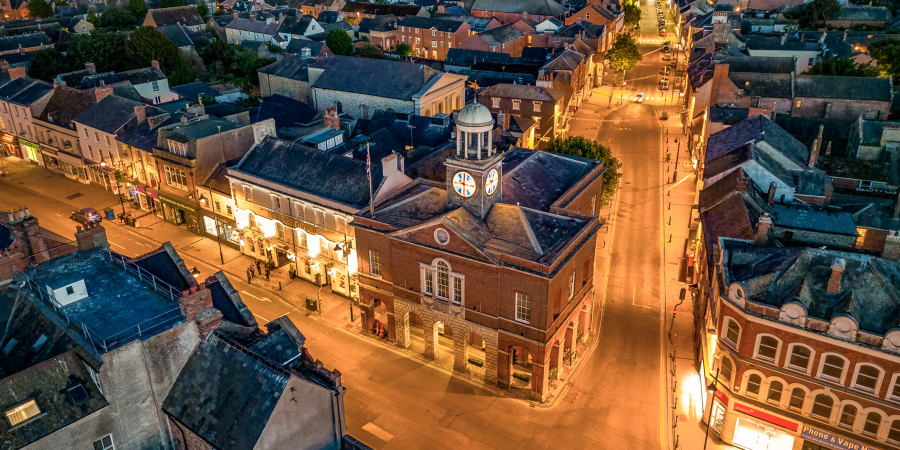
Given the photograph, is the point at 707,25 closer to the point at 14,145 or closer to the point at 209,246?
the point at 209,246

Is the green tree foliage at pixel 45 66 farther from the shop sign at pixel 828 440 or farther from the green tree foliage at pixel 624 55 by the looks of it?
the shop sign at pixel 828 440

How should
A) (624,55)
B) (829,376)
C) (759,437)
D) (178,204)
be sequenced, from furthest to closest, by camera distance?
(624,55)
(178,204)
(759,437)
(829,376)

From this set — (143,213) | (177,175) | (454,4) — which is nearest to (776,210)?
(177,175)

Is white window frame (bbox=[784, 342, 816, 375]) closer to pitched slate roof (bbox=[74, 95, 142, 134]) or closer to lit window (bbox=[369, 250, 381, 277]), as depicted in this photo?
lit window (bbox=[369, 250, 381, 277])

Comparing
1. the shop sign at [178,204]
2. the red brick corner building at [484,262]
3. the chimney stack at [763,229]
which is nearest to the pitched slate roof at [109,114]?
the shop sign at [178,204]

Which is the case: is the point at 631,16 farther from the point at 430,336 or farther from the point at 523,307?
the point at 523,307

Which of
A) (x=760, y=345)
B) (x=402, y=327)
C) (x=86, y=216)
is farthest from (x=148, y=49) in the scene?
(x=760, y=345)

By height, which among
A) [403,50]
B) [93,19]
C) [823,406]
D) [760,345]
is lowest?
[823,406]

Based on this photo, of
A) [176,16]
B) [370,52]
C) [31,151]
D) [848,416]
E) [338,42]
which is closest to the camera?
[848,416]
